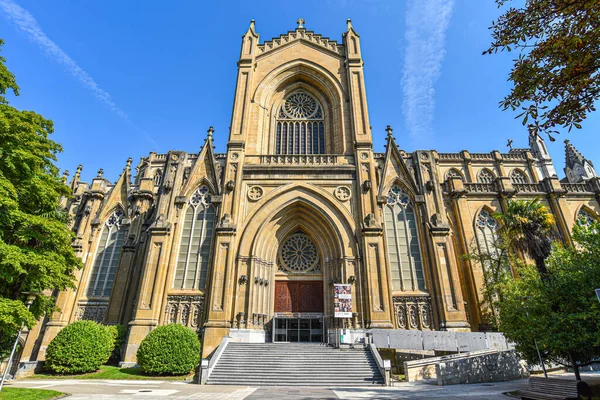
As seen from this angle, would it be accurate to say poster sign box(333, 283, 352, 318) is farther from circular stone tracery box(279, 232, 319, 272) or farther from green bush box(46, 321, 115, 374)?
green bush box(46, 321, 115, 374)

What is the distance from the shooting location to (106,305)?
21.8m

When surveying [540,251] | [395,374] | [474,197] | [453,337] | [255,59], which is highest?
[255,59]

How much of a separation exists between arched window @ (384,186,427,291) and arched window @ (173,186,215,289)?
1293 centimetres

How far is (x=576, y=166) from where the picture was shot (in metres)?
38.0

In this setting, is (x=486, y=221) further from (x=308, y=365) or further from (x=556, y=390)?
(x=556, y=390)

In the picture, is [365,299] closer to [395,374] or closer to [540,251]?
[395,374]

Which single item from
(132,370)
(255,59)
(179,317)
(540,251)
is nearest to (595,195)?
(540,251)

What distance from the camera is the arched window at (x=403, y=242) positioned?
67.2 feet

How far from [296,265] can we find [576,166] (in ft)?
129

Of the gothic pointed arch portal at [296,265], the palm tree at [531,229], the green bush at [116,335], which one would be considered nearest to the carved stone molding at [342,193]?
the gothic pointed arch portal at [296,265]

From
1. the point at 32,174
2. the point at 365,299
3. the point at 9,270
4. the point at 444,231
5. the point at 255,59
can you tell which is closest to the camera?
the point at 9,270

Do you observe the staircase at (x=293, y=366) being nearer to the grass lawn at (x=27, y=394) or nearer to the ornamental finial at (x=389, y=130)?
the grass lawn at (x=27, y=394)

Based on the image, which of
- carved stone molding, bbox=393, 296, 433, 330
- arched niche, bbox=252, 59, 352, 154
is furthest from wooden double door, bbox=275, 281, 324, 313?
arched niche, bbox=252, 59, 352, 154

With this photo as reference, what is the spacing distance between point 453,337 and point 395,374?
3840 millimetres
